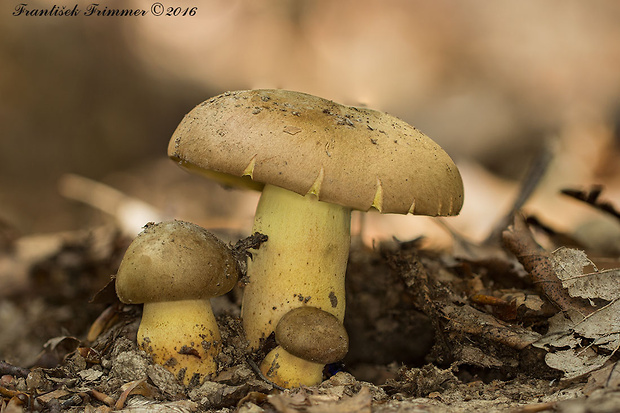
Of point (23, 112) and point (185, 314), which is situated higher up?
point (185, 314)

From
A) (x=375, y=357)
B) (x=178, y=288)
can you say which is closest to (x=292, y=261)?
(x=178, y=288)

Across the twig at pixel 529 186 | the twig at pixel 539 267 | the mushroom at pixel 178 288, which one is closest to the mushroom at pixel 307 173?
the mushroom at pixel 178 288

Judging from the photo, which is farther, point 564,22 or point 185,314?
point 564,22

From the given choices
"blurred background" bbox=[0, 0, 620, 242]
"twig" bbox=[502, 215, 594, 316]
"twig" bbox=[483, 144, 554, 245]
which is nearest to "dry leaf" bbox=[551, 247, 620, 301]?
"twig" bbox=[502, 215, 594, 316]

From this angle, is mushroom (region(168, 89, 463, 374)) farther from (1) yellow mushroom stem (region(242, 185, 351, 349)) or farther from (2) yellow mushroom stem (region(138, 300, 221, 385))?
(2) yellow mushroom stem (region(138, 300, 221, 385))

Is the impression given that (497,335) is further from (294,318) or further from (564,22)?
(564,22)

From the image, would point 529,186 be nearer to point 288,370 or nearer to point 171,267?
point 288,370

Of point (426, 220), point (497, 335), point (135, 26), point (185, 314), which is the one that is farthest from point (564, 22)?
point (185, 314)
